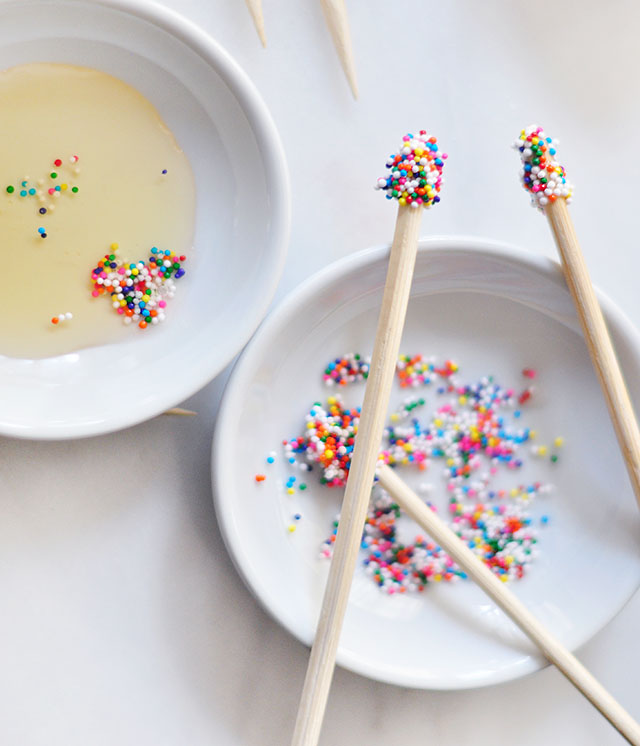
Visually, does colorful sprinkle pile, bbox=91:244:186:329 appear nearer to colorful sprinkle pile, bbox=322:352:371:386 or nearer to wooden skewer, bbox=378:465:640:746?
colorful sprinkle pile, bbox=322:352:371:386

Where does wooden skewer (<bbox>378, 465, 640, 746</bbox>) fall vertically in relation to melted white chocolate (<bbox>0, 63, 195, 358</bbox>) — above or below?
below

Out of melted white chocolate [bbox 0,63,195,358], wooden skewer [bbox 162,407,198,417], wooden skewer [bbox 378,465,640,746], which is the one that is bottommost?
wooden skewer [bbox 378,465,640,746]

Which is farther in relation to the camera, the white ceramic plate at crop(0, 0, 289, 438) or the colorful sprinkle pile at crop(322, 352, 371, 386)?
the colorful sprinkle pile at crop(322, 352, 371, 386)

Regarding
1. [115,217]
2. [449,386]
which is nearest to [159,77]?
[115,217]

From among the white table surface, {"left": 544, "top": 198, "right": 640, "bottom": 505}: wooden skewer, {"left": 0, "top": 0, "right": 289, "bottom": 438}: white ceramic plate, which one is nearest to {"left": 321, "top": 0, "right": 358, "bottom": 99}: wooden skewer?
the white table surface

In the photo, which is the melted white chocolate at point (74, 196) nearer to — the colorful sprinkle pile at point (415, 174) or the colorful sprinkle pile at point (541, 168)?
the colorful sprinkle pile at point (415, 174)

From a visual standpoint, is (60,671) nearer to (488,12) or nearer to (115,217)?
(115,217)

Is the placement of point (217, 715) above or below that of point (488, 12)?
below

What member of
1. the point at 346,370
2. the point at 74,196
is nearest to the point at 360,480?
the point at 346,370
